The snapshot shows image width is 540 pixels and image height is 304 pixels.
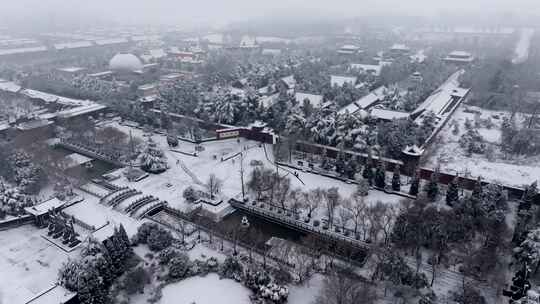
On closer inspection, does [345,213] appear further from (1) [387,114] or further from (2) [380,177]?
(1) [387,114]

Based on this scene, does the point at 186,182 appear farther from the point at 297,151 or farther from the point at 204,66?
the point at 204,66

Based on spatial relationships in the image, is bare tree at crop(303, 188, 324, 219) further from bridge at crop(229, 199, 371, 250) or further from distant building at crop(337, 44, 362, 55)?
distant building at crop(337, 44, 362, 55)

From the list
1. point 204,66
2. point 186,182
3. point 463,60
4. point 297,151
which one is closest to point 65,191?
point 186,182

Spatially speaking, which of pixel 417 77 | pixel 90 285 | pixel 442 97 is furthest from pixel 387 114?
pixel 90 285

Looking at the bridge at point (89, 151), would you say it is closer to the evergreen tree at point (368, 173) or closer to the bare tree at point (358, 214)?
the bare tree at point (358, 214)

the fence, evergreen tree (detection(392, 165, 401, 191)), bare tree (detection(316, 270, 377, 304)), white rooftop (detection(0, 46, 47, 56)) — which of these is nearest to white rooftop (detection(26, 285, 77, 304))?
the fence
